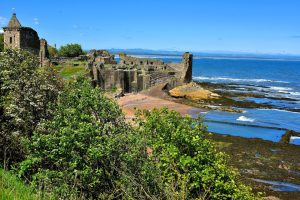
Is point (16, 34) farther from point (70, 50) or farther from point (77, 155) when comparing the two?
point (77, 155)

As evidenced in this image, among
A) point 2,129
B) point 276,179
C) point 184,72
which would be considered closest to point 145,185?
point 2,129

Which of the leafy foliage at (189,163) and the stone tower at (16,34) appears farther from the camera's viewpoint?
the stone tower at (16,34)

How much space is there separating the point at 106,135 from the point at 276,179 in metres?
15.8

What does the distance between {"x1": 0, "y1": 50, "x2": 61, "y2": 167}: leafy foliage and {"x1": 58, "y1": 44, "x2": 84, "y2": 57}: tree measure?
350ft

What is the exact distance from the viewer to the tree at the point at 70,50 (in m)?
123

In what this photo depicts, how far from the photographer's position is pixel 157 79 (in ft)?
240

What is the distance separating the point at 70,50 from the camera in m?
124

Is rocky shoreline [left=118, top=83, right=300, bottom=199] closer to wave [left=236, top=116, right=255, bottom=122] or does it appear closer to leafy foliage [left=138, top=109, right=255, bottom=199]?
leafy foliage [left=138, top=109, right=255, bottom=199]

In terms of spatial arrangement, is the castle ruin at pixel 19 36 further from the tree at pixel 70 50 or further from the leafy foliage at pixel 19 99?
the leafy foliage at pixel 19 99

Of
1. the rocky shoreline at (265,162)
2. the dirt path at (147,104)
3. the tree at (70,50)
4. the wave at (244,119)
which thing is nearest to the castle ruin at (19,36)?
the dirt path at (147,104)

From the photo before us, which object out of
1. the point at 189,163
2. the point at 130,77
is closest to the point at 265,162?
the point at 189,163

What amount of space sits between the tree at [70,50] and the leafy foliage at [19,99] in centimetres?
10655

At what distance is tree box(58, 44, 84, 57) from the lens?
123 meters

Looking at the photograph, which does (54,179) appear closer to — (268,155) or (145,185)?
(145,185)
